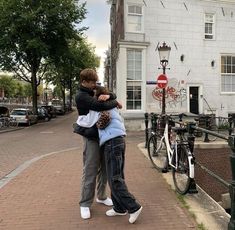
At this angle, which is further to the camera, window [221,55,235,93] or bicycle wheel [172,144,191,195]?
window [221,55,235,93]

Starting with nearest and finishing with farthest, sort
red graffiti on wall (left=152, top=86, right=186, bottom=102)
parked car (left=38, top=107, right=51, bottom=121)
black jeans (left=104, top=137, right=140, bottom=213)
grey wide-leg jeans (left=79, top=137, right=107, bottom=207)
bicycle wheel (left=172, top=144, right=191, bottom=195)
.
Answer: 1. black jeans (left=104, top=137, right=140, bottom=213)
2. grey wide-leg jeans (left=79, top=137, right=107, bottom=207)
3. bicycle wheel (left=172, top=144, right=191, bottom=195)
4. red graffiti on wall (left=152, top=86, right=186, bottom=102)
5. parked car (left=38, top=107, right=51, bottom=121)

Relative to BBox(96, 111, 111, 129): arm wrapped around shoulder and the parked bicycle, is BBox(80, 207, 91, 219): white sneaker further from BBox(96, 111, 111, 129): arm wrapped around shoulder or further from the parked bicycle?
the parked bicycle

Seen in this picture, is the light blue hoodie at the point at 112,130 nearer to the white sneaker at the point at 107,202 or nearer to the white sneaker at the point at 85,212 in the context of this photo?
the white sneaker at the point at 85,212

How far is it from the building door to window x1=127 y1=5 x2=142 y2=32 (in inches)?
190

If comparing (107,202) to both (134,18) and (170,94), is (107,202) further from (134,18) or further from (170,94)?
(134,18)

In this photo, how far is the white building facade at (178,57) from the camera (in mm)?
24469

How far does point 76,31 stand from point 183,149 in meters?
31.0

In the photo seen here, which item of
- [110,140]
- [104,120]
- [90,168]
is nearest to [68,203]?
[90,168]

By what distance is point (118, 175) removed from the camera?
5.18 meters

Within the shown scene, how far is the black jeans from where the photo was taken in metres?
5.12

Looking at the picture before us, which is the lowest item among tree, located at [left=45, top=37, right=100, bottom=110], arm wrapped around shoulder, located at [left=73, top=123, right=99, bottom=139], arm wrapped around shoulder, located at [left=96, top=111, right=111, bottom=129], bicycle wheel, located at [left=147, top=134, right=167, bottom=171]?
bicycle wheel, located at [left=147, top=134, right=167, bottom=171]

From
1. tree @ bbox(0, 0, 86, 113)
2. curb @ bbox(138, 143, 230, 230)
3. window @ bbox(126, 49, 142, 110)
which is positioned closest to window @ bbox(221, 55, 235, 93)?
window @ bbox(126, 49, 142, 110)

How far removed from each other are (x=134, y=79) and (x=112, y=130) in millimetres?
19486

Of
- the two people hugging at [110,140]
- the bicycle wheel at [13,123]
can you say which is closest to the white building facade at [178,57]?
the bicycle wheel at [13,123]
